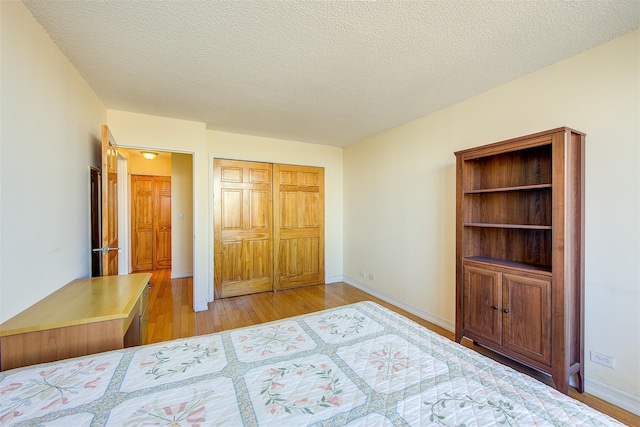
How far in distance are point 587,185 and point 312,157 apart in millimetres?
3444

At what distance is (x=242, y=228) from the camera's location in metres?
4.16

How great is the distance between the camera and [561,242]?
1.81 metres

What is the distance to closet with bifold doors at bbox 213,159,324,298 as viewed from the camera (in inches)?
159

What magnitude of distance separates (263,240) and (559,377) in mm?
3591

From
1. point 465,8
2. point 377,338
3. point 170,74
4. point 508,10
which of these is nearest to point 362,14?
point 465,8

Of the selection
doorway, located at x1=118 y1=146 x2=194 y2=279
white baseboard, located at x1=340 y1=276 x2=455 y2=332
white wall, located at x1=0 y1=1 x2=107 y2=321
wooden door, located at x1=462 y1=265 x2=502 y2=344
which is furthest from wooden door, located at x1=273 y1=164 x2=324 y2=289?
wooden door, located at x1=462 y1=265 x2=502 y2=344

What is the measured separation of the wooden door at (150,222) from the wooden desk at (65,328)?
4.21m

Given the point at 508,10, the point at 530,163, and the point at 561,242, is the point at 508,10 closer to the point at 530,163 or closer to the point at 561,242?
the point at 530,163

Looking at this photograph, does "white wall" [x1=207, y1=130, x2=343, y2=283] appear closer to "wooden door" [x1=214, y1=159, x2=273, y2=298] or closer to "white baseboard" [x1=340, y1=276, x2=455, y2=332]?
"wooden door" [x1=214, y1=159, x2=273, y2=298]

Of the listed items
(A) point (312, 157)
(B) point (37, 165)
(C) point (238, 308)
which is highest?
(A) point (312, 157)

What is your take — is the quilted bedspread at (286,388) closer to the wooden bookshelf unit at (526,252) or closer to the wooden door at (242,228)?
the wooden bookshelf unit at (526,252)

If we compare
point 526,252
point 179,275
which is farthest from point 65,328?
point 179,275

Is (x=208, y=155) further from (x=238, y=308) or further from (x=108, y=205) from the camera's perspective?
(x=238, y=308)

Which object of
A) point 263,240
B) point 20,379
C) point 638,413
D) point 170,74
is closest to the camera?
point 20,379
